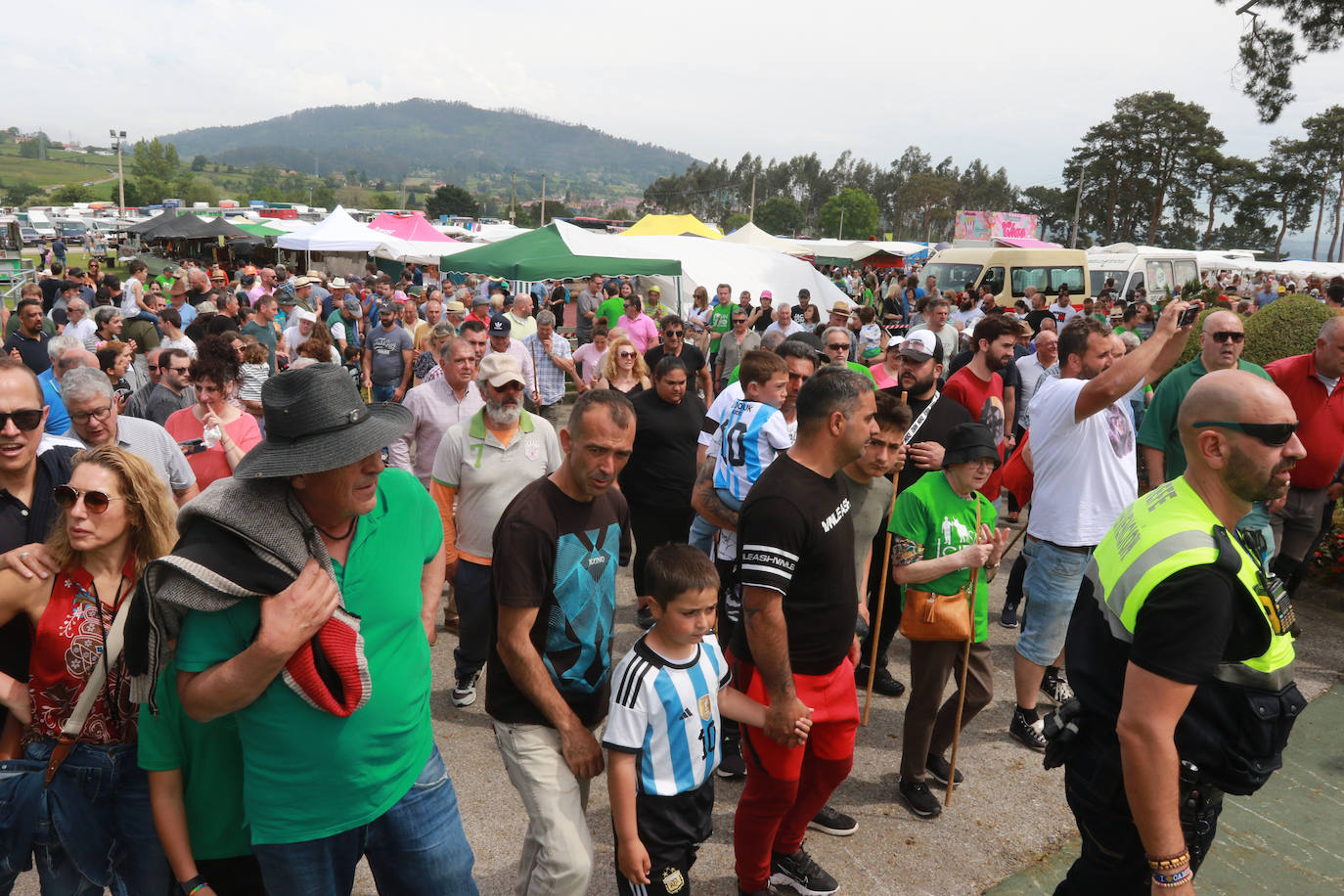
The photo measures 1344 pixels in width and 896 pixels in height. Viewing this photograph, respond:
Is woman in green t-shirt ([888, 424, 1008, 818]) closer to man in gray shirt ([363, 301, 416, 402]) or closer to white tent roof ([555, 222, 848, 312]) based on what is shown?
man in gray shirt ([363, 301, 416, 402])

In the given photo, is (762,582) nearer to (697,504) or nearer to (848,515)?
(848,515)

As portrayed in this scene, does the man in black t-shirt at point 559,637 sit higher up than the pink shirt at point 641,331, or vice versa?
the pink shirt at point 641,331

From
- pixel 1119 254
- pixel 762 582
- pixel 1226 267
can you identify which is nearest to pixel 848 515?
pixel 762 582

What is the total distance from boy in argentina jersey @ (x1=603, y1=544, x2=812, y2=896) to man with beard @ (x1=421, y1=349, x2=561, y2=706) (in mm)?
2028

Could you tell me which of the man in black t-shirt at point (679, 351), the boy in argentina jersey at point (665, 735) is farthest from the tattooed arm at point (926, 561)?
the man in black t-shirt at point (679, 351)

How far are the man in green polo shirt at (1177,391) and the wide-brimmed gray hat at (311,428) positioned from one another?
16.1ft

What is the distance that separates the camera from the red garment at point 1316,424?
5.48m

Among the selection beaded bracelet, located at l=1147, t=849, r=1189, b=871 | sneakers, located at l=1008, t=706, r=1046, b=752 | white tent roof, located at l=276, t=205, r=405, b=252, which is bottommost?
sneakers, located at l=1008, t=706, r=1046, b=752

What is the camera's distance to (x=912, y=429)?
5102mm

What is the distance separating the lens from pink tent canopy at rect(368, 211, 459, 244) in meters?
27.2

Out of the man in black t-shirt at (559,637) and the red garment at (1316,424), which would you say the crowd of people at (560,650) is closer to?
the man in black t-shirt at (559,637)

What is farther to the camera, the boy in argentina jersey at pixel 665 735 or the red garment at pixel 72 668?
the boy in argentina jersey at pixel 665 735

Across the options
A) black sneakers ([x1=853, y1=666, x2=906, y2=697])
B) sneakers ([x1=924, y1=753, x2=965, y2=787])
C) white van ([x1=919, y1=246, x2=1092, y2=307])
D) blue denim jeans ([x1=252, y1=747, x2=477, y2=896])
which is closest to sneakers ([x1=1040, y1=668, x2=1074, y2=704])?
black sneakers ([x1=853, y1=666, x2=906, y2=697])

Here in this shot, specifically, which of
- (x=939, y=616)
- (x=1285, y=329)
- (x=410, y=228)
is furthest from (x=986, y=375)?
(x=410, y=228)
